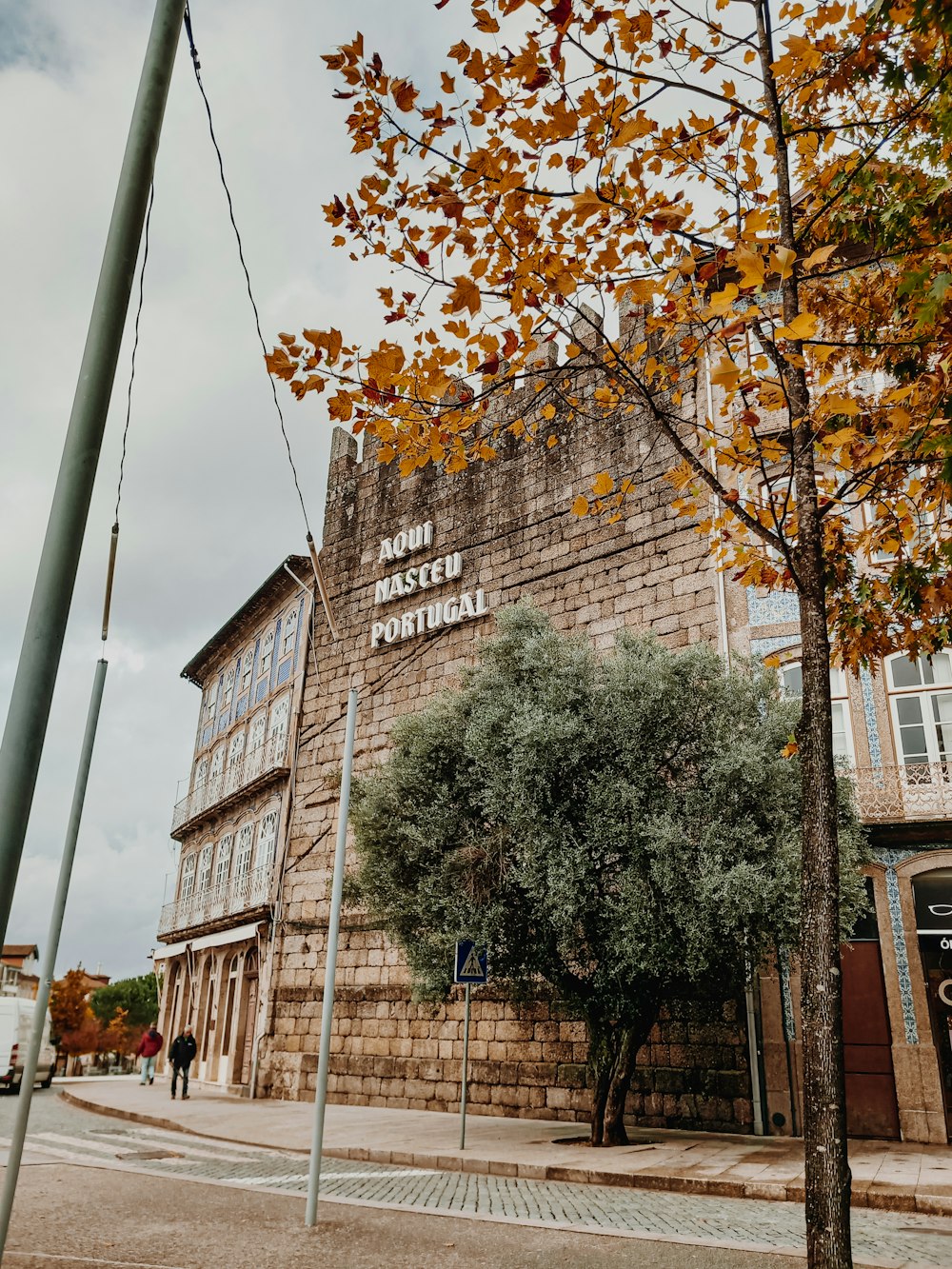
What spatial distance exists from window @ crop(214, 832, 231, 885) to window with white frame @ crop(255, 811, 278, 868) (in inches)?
117

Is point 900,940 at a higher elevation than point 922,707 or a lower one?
lower

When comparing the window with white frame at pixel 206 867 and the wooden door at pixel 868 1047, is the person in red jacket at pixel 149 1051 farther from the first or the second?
the wooden door at pixel 868 1047

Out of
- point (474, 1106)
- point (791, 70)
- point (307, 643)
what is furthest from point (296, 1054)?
point (791, 70)

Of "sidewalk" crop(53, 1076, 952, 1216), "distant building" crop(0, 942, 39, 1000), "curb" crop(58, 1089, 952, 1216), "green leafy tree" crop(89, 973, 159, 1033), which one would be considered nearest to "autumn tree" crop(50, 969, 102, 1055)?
"green leafy tree" crop(89, 973, 159, 1033)

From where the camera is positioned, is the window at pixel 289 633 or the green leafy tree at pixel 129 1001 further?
the green leafy tree at pixel 129 1001

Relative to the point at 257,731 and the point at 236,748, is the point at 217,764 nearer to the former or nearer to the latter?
the point at 236,748

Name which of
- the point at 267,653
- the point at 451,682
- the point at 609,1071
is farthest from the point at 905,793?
the point at 267,653

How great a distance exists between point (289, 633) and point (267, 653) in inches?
74.5

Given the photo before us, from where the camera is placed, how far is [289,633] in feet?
80.3

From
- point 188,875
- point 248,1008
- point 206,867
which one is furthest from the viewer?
point 188,875

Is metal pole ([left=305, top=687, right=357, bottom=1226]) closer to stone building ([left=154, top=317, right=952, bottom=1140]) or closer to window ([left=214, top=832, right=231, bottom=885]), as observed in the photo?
stone building ([left=154, top=317, right=952, bottom=1140])

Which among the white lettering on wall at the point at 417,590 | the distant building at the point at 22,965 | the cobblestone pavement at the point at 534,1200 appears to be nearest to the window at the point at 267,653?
the white lettering on wall at the point at 417,590

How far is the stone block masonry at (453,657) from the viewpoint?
14375 millimetres

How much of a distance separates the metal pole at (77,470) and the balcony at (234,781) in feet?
63.6
